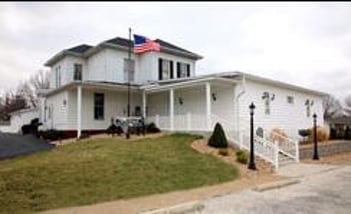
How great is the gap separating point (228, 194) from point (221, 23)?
251 inches

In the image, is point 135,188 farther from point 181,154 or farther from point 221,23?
point 221,23

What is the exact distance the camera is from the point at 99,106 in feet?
77.7

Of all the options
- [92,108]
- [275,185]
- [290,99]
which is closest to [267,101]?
[290,99]

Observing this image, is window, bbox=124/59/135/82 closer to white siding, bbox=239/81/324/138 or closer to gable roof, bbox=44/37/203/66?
gable roof, bbox=44/37/203/66

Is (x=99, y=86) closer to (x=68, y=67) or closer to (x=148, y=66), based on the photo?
(x=148, y=66)

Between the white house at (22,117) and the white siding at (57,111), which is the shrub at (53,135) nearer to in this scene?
the white siding at (57,111)

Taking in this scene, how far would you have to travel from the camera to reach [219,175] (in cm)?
1351

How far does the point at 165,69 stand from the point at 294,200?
60.7 feet

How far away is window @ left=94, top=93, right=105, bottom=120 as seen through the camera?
23500 mm

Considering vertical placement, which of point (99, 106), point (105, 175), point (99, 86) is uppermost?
point (99, 86)

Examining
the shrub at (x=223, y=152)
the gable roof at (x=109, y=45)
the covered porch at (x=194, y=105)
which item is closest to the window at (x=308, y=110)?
the gable roof at (x=109, y=45)

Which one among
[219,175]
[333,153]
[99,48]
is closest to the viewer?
[219,175]

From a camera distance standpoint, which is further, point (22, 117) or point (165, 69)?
point (22, 117)

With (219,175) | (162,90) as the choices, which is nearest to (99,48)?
(162,90)
